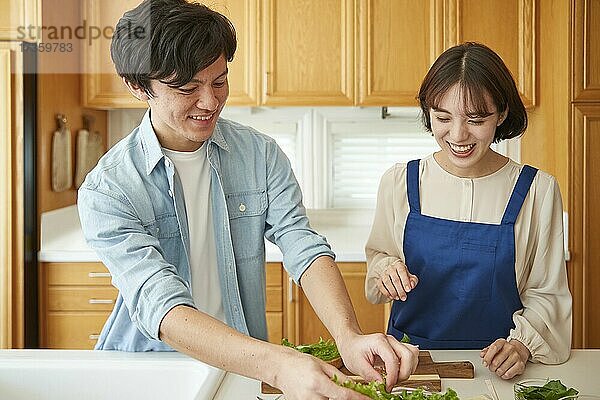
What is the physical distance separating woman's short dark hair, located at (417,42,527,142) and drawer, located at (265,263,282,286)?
4.52 feet

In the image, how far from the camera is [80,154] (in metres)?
3.73

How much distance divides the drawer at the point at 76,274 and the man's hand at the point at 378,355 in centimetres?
193

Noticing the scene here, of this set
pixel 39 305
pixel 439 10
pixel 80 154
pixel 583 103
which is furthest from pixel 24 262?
pixel 583 103

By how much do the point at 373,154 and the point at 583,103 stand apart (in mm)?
1022

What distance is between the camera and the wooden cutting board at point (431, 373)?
1.60m

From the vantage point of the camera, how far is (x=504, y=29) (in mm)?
3561

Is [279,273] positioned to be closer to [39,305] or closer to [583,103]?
[39,305]

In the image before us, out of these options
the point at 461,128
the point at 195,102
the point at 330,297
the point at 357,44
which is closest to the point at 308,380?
the point at 330,297

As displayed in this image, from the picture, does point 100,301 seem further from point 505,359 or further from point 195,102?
point 505,359

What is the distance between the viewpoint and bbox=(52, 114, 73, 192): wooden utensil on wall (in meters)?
3.51

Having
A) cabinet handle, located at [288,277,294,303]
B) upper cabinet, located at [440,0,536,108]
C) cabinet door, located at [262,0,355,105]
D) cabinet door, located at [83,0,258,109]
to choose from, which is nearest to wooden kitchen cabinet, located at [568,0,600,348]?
upper cabinet, located at [440,0,536,108]

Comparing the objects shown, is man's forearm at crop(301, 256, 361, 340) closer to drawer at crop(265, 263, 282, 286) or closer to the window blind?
drawer at crop(265, 263, 282, 286)

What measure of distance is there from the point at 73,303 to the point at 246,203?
164cm

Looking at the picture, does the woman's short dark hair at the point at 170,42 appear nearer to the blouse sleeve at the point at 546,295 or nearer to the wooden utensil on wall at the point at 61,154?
the blouse sleeve at the point at 546,295
